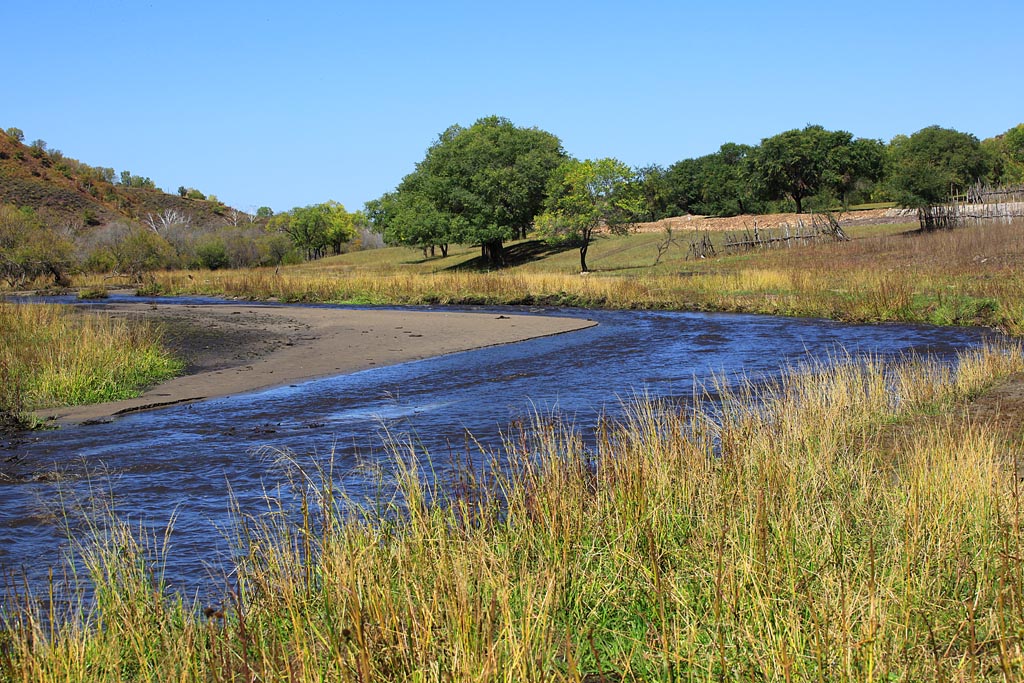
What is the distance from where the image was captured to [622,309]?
104 feet

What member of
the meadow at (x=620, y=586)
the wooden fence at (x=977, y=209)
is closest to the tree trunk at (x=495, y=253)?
the wooden fence at (x=977, y=209)

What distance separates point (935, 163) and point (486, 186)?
115ft

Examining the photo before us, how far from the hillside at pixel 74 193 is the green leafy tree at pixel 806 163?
5768 cm

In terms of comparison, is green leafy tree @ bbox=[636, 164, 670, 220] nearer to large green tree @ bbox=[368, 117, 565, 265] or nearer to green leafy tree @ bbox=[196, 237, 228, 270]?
large green tree @ bbox=[368, 117, 565, 265]

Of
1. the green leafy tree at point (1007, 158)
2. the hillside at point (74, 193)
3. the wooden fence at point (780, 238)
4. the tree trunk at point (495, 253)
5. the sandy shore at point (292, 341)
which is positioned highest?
the hillside at point (74, 193)

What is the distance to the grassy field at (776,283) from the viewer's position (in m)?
22.8

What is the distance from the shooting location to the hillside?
86.1 meters

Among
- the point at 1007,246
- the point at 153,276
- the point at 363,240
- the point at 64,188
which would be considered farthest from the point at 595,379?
the point at 363,240

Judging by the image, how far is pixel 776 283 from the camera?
29.8m

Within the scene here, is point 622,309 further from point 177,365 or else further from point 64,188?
point 64,188

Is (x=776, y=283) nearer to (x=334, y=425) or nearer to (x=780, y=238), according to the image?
(x=780, y=238)

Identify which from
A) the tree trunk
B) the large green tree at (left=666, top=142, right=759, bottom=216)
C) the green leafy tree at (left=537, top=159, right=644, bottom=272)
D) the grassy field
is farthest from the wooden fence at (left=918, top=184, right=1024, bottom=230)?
the large green tree at (left=666, top=142, right=759, bottom=216)

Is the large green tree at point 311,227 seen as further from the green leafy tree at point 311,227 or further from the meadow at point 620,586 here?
the meadow at point 620,586

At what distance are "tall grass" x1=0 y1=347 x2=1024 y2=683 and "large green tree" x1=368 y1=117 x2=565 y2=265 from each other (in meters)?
48.2
